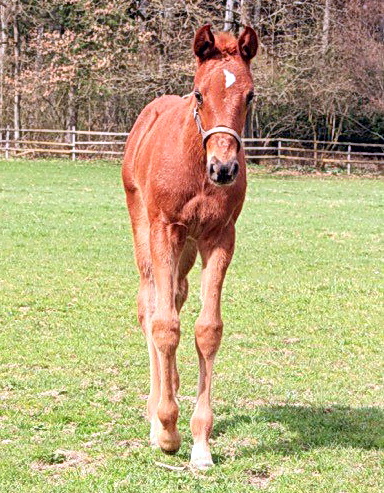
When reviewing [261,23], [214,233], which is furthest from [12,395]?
[261,23]

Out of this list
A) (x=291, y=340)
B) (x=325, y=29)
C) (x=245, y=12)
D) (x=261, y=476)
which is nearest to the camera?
(x=261, y=476)

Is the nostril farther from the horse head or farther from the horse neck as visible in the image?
the horse neck

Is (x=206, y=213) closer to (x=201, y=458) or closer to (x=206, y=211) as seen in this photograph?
(x=206, y=211)

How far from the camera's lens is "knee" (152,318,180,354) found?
18.0 ft

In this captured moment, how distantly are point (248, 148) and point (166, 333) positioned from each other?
35.0 metres

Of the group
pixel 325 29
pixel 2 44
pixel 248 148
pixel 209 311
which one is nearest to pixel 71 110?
pixel 2 44

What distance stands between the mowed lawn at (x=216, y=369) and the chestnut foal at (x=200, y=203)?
1.32 feet

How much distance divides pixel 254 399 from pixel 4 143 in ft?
116

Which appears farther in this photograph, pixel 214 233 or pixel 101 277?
pixel 101 277

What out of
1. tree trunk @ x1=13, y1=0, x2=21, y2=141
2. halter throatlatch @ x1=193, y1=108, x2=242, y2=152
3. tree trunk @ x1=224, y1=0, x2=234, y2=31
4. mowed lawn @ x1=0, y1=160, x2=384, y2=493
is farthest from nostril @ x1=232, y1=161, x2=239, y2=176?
tree trunk @ x1=13, y1=0, x2=21, y2=141

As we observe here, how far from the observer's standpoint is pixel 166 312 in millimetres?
5484

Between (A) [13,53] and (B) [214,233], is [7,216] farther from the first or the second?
(A) [13,53]

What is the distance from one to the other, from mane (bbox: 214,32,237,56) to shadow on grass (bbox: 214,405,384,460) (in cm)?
242

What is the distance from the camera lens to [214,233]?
18.3 feet
